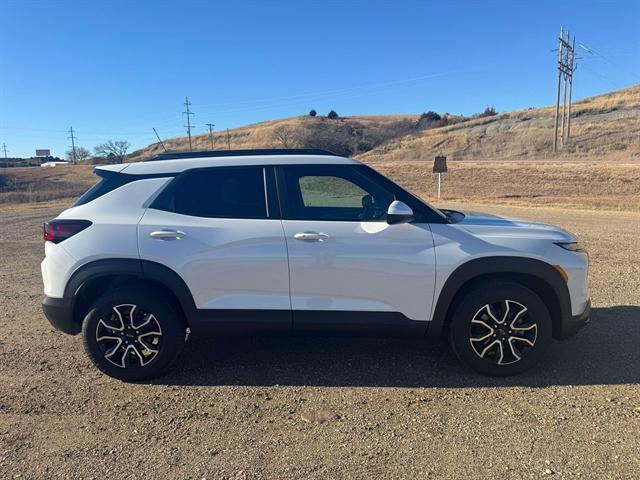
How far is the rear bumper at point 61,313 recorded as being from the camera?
3.75m

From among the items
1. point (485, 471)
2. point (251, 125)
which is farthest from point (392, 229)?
point (251, 125)

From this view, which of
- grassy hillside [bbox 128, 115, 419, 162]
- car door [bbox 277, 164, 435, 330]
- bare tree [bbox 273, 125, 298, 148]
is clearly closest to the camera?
car door [bbox 277, 164, 435, 330]

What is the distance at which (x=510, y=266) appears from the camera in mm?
3619

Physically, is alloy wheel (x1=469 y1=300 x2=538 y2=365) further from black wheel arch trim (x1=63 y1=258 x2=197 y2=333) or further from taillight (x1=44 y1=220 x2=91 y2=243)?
taillight (x1=44 y1=220 x2=91 y2=243)

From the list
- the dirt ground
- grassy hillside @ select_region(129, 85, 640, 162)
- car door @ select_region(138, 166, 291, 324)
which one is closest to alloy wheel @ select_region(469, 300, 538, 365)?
the dirt ground

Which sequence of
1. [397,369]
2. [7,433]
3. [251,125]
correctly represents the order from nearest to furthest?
[7,433] < [397,369] < [251,125]

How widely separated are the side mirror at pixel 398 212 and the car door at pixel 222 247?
0.82 m

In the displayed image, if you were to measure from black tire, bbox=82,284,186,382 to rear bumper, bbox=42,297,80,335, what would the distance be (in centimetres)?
14

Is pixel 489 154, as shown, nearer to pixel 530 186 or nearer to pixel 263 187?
pixel 530 186

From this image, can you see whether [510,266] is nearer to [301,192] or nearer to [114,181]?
[301,192]

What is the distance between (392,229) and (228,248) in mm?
1247

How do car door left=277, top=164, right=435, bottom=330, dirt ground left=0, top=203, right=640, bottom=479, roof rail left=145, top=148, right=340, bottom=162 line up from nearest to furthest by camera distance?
dirt ground left=0, top=203, right=640, bottom=479 < car door left=277, top=164, right=435, bottom=330 < roof rail left=145, top=148, right=340, bottom=162

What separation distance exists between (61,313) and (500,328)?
3.41 metres

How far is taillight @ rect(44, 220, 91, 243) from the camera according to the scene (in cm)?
372
